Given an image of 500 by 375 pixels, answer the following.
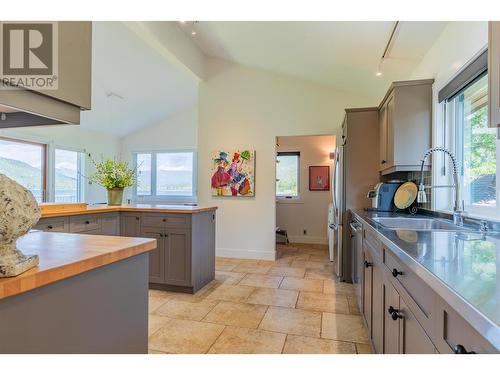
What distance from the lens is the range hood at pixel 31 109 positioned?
0.95 meters

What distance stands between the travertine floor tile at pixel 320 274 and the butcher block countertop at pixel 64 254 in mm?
2850

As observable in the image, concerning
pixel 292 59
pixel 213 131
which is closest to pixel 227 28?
pixel 292 59

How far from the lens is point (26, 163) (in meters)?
5.19

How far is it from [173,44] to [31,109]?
334cm

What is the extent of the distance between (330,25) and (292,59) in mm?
1121

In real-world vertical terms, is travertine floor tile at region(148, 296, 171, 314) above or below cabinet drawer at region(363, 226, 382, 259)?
below

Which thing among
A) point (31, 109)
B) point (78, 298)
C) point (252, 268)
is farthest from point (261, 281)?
point (31, 109)

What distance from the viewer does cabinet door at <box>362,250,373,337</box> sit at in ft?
6.34

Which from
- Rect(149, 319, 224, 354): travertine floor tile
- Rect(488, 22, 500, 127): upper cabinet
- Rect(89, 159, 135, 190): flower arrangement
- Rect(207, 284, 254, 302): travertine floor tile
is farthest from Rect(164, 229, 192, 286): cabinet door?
Rect(488, 22, 500, 127): upper cabinet

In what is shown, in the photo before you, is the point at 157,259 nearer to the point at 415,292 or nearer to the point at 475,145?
the point at 415,292

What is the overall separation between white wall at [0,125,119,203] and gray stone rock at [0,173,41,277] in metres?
5.17

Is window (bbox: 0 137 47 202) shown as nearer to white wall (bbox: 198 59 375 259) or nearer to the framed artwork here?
white wall (bbox: 198 59 375 259)

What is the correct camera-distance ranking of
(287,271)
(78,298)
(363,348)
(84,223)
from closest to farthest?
(78,298)
(363,348)
(84,223)
(287,271)
